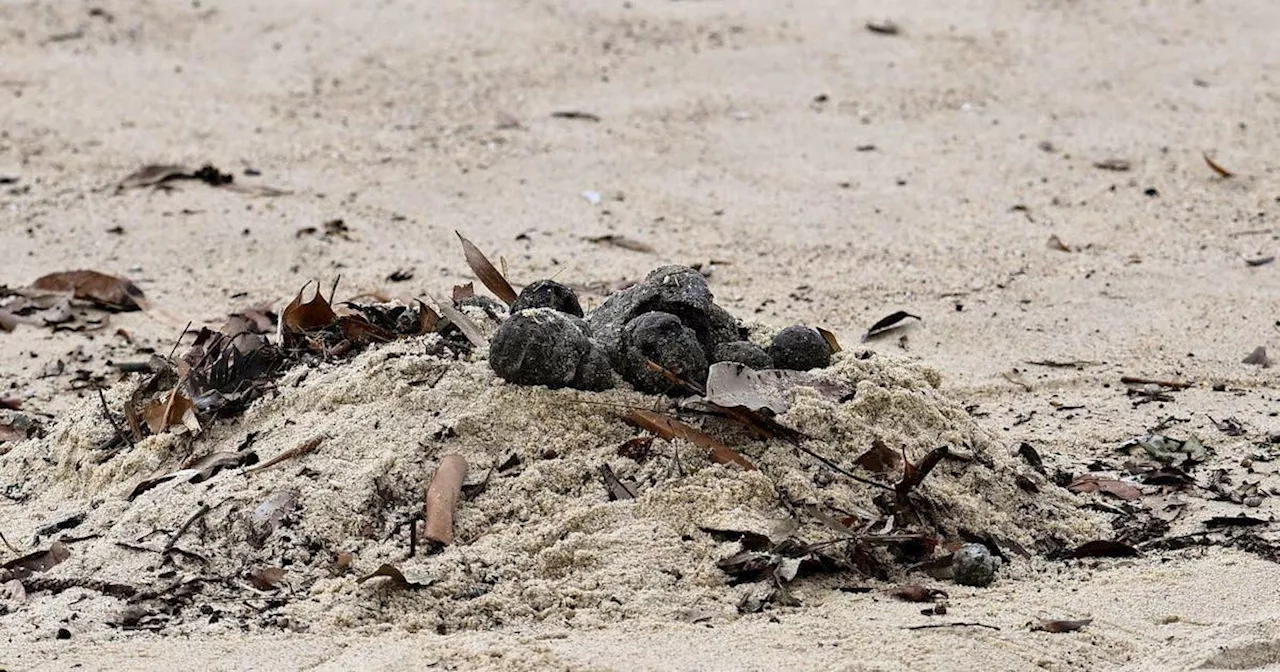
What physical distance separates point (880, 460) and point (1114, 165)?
3.58 metres

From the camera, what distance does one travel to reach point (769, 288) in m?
5.33

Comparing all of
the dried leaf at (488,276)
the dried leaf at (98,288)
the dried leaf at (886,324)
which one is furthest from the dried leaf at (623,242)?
the dried leaf at (488,276)

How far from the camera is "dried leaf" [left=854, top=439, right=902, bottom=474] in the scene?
11.0ft

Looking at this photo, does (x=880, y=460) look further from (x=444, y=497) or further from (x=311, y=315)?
(x=311, y=315)

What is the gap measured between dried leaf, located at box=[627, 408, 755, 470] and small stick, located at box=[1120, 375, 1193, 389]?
161 cm

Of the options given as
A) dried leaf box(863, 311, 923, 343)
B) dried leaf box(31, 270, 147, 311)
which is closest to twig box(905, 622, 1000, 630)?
dried leaf box(863, 311, 923, 343)

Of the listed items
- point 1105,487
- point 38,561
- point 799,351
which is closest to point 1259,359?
point 1105,487

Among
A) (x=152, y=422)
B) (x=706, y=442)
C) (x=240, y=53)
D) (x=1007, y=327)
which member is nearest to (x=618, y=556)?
(x=706, y=442)

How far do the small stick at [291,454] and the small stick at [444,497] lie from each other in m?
0.29

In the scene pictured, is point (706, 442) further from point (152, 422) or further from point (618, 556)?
point (152, 422)

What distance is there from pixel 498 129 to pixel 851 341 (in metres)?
2.56

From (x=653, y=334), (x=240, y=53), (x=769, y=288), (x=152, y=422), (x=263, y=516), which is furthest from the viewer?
(x=240, y=53)

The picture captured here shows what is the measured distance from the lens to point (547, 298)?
3.65 metres

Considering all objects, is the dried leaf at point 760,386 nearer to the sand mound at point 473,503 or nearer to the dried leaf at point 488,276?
the sand mound at point 473,503
